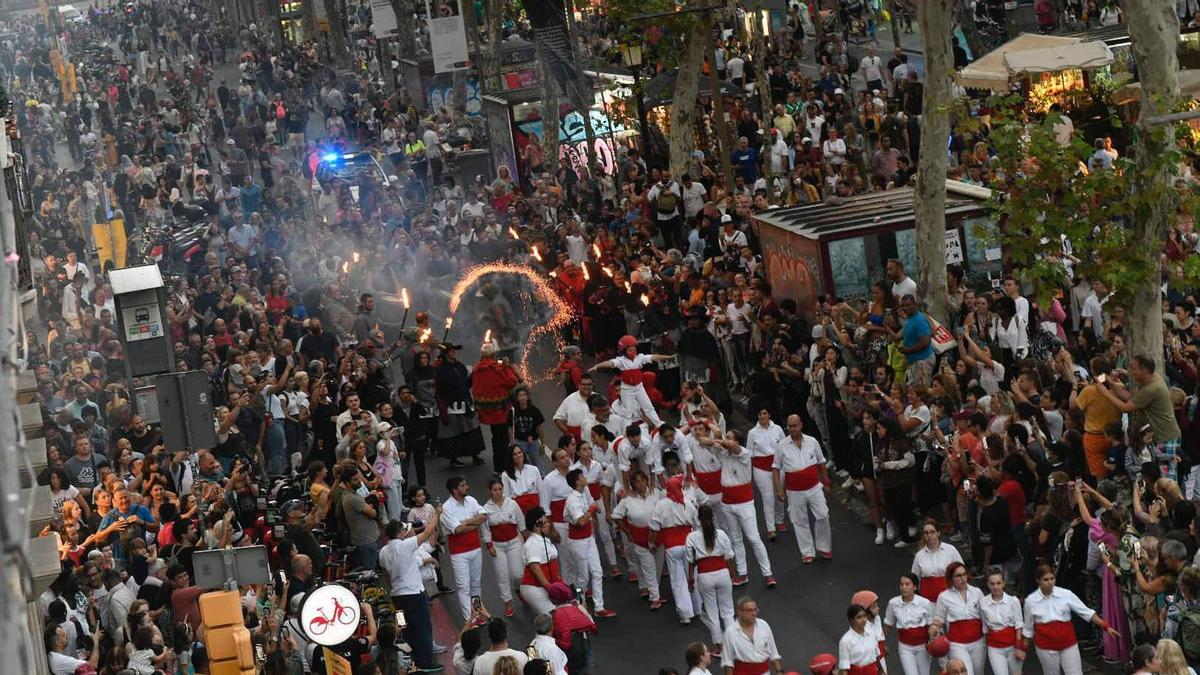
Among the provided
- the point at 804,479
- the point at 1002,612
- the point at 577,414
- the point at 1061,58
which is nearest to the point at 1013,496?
the point at 1002,612

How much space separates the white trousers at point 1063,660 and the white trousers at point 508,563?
511 cm

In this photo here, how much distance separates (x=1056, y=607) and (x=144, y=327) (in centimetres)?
1012

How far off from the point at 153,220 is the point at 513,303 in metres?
13.2

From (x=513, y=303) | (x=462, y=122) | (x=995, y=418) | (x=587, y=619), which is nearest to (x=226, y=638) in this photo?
(x=587, y=619)

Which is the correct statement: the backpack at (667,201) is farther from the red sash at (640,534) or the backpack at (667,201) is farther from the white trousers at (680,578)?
the white trousers at (680,578)

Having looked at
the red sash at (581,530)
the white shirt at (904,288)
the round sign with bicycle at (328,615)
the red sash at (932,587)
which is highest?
the round sign with bicycle at (328,615)

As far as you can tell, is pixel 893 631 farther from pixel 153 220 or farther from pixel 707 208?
pixel 153 220

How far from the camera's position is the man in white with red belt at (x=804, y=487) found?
1834cm

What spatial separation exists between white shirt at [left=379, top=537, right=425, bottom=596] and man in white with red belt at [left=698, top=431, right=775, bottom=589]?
3.00 metres

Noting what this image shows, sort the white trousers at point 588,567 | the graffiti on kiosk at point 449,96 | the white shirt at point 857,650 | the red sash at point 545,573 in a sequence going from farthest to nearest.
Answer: the graffiti on kiosk at point 449,96 → the white trousers at point 588,567 → the red sash at point 545,573 → the white shirt at point 857,650

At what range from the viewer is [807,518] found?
18.6m

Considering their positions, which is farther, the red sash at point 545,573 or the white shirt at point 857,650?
the red sash at point 545,573

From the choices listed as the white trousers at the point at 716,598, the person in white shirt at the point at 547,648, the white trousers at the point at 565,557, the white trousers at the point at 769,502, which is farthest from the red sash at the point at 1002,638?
the white trousers at the point at 565,557

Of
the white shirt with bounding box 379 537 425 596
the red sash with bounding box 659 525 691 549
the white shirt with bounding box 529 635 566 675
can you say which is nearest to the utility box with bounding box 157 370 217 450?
the white shirt with bounding box 379 537 425 596
